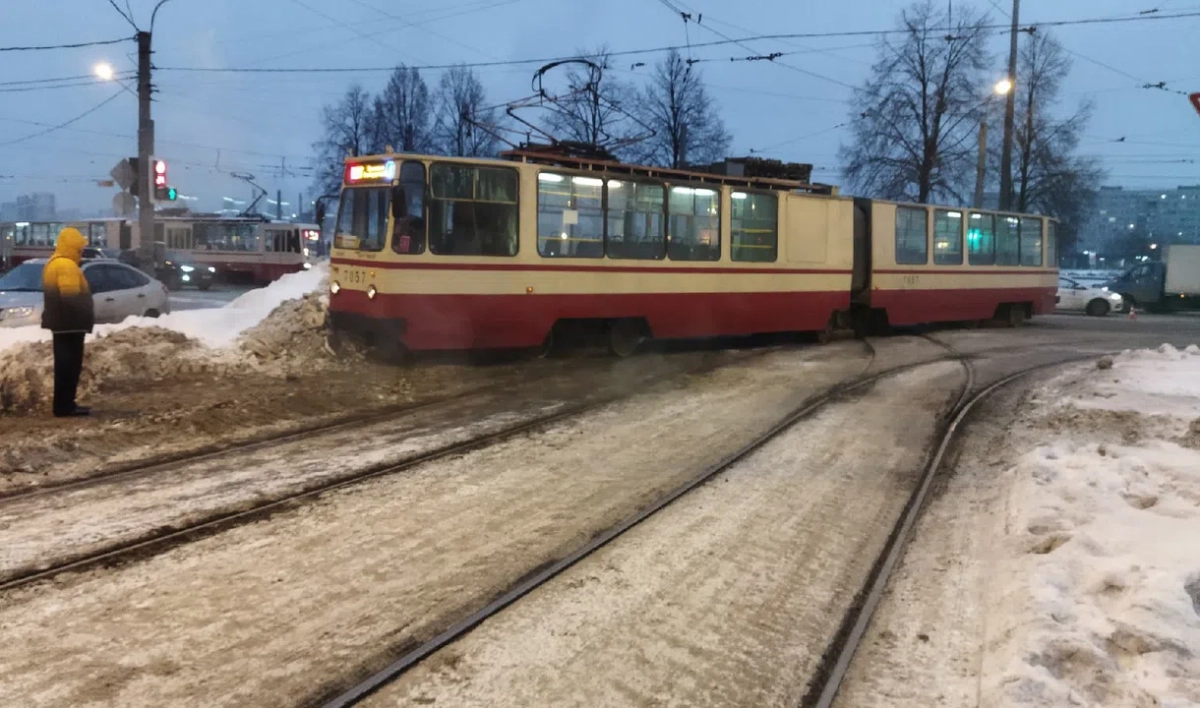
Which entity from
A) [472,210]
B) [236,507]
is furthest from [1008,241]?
[236,507]

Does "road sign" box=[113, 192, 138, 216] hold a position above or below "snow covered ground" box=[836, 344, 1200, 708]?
above

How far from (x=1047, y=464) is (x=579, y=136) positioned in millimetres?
32594

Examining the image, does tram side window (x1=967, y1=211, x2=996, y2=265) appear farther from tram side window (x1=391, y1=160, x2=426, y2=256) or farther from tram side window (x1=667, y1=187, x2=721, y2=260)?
tram side window (x1=391, y1=160, x2=426, y2=256)

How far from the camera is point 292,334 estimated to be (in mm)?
14016

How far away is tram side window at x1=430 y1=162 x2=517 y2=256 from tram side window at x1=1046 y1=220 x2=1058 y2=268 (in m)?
18.1

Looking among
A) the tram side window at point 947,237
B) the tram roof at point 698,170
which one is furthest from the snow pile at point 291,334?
the tram side window at point 947,237

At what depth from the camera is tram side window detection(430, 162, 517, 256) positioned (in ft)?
43.4

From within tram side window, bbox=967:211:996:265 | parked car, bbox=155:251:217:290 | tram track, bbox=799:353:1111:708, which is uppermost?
tram side window, bbox=967:211:996:265

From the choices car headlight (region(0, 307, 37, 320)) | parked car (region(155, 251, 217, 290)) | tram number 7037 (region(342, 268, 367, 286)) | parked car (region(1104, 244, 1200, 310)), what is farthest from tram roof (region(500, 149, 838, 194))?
parked car (region(155, 251, 217, 290))

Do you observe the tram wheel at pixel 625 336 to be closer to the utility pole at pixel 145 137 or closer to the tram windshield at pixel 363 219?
the tram windshield at pixel 363 219

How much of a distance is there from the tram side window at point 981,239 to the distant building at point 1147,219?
9160 cm

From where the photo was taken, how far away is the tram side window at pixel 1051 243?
26094 millimetres

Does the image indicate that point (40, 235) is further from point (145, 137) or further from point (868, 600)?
point (868, 600)

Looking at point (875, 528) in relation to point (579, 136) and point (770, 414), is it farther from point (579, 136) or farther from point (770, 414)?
point (579, 136)
